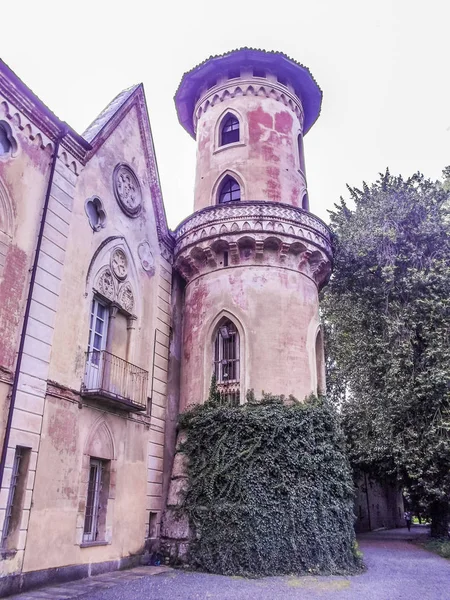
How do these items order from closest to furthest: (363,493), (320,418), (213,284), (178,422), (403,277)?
(320,418), (178,422), (213,284), (403,277), (363,493)

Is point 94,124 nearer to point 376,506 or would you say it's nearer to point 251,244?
point 251,244

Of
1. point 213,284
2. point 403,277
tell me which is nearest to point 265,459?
point 213,284

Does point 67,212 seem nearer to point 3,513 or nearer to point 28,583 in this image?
point 3,513

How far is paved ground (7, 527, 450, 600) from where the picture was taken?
945 cm

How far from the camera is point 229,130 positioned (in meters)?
19.0

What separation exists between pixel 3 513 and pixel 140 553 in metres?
5.03

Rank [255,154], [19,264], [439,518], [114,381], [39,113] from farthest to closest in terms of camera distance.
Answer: [439,518] < [255,154] < [114,381] < [39,113] < [19,264]

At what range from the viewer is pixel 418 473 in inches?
669

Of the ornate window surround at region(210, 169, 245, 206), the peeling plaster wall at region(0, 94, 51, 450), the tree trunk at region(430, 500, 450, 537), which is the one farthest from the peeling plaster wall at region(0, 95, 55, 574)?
the tree trunk at region(430, 500, 450, 537)

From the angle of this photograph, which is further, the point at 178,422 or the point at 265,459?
the point at 178,422

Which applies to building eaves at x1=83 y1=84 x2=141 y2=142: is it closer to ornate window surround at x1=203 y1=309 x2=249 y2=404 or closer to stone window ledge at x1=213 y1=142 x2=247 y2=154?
stone window ledge at x1=213 y1=142 x2=247 y2=154

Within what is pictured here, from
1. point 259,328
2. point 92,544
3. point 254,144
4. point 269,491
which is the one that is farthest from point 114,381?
point 254,144

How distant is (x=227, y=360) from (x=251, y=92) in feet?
32.8

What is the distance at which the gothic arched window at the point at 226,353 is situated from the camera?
49.8 feet
